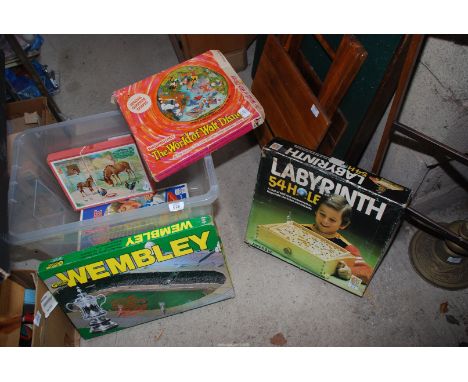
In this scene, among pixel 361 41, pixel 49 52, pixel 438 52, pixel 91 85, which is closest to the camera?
pixel 438 52

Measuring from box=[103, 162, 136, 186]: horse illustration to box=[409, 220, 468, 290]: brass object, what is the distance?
125cm

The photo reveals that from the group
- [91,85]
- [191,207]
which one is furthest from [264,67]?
[91,85]

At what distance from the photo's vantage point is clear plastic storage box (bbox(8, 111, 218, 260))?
1.42m

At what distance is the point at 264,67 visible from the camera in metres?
1.87

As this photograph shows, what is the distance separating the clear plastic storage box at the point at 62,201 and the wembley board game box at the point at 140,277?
0.30ft

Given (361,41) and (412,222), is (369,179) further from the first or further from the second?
(412,222)

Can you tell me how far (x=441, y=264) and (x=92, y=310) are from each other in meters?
1.38

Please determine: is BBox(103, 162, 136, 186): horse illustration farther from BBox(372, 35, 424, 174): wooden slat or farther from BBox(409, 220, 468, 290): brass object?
BBox(409, 220, 468, 290): brass object

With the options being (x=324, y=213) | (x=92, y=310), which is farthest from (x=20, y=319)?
(x=324, y=213)

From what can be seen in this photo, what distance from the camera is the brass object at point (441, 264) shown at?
166 cm

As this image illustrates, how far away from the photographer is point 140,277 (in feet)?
4.84

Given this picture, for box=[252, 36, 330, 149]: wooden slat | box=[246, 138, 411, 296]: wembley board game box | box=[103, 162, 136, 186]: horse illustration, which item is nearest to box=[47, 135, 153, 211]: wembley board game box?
box=[103, 162, 136, 186]: horse illustration

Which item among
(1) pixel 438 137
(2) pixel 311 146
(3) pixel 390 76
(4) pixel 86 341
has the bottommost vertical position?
(4) pixel 86 341

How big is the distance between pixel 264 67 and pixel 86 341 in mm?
1374
